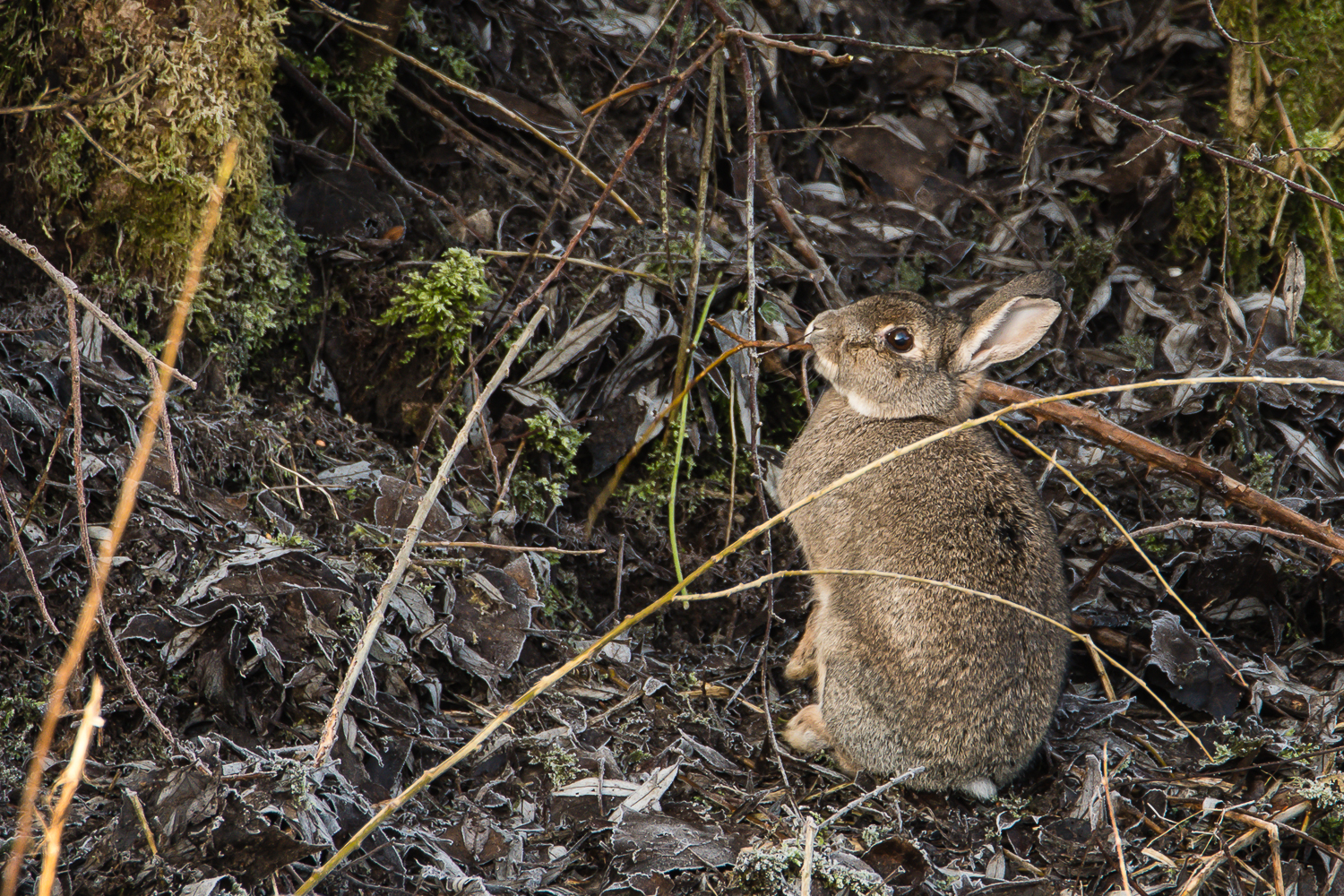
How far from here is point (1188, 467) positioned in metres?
4.29

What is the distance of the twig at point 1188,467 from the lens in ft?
13.4

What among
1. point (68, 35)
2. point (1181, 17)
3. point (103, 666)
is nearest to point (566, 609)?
point (103, 666)

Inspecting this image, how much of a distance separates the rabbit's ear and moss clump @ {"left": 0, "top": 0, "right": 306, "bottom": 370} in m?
3.42

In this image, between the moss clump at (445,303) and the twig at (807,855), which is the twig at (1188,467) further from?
the moss clump at (445,303)

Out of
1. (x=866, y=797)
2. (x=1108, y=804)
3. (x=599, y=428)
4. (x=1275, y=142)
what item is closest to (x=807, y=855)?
(x=866, y=797)

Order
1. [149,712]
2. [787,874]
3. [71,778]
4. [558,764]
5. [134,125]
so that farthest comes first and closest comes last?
[134,125], [558,764], [787,874], [149,712], [71,778]

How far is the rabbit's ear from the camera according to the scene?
4402mm

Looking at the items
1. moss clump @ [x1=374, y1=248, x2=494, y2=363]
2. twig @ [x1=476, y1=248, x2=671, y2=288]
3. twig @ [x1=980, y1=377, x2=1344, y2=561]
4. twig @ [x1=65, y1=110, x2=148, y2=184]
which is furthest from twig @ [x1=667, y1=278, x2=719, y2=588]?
twig @ [x1=65, y1=110, x2=148, y2=184]

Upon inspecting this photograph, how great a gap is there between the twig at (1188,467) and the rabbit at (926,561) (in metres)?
0.34

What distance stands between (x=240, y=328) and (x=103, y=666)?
1.85m

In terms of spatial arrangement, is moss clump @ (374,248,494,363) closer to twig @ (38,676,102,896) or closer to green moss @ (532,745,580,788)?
green moss @ (532,745,580,788)

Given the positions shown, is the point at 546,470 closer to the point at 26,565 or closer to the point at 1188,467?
the point at 26,565

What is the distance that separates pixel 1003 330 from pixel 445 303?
8.67 ft

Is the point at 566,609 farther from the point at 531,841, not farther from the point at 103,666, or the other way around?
the point at 103,666
